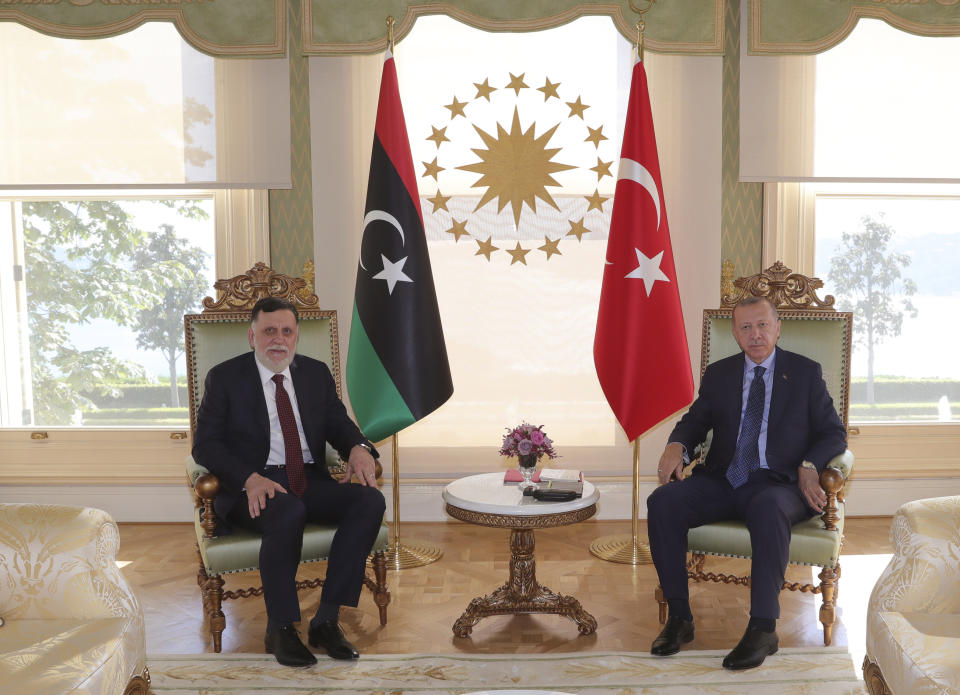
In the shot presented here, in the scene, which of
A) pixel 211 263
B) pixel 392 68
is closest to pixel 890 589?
pixel 392 68

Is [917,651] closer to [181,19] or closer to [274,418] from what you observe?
[274,418]

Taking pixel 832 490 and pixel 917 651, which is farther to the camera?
pixel 832 490

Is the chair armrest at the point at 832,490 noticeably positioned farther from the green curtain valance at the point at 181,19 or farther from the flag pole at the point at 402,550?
the green curtain valance at the point at 181,19

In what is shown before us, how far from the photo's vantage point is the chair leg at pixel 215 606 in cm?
285

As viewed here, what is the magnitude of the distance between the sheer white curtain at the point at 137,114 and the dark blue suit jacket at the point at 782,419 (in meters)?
2.59

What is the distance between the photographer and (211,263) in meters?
4.62

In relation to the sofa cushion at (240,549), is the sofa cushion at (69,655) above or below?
above

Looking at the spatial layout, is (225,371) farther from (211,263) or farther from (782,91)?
(782,91)

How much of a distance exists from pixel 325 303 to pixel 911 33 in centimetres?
355

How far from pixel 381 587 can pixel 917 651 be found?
75.1 inches

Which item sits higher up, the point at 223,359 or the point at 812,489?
the point at 223,359

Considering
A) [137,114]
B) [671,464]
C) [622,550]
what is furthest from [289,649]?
[137,114]

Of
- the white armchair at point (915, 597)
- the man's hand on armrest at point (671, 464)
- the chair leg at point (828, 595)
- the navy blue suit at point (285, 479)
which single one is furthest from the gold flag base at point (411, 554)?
the white armchair at point (915, 597)

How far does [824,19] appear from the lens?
167 inches
